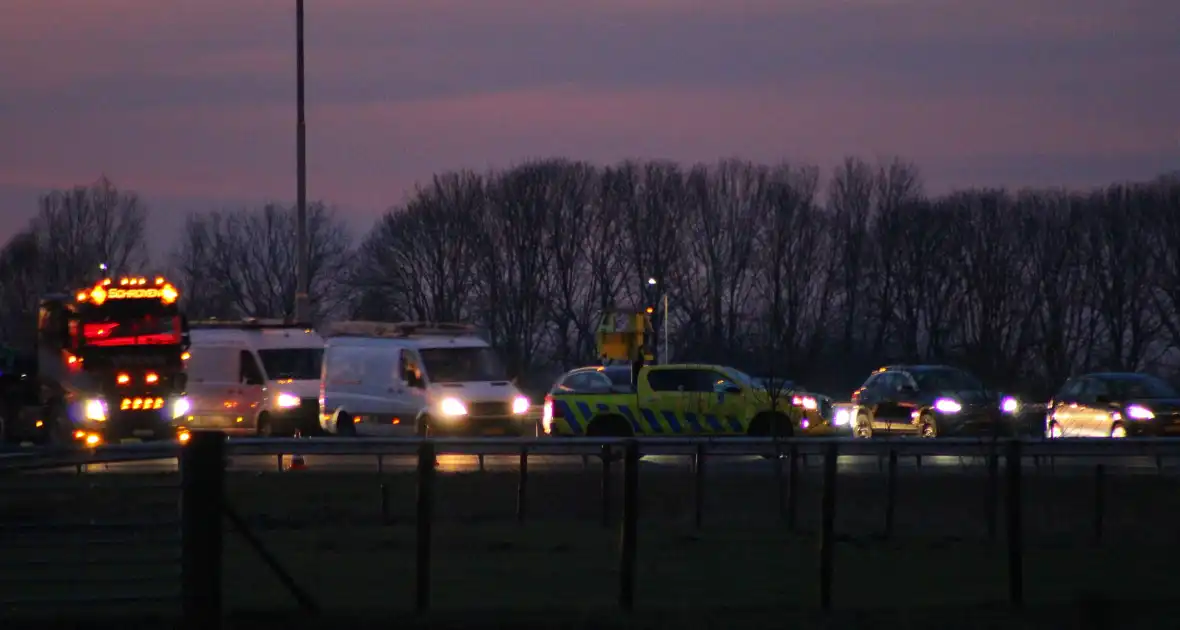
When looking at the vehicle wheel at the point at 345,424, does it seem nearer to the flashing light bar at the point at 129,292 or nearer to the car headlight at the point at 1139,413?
the flashing light bar at the point at 129,292

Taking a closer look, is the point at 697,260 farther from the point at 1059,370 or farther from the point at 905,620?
the point at 905,620

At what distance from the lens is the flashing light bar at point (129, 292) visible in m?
33.9

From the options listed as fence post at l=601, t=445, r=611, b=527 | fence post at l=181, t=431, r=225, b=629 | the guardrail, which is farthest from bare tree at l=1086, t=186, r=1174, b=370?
fence post at l=181, t=431, r=225, b=629

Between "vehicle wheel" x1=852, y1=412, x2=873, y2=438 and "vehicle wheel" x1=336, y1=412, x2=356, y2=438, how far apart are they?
10.5 m

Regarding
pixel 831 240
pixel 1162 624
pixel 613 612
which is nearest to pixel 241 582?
pixel 613 612

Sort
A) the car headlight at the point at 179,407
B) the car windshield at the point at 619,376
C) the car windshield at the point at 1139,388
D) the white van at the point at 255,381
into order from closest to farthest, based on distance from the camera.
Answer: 1. the car windshield at the point at 1139,388
2. the car windshield at the point at 619,376
3. the car headlight at the point at 179,407
4. the white van at the point at 255,381

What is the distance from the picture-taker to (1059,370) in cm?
2961

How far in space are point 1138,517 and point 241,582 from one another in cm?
1042

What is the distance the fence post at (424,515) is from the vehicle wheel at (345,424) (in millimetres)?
22982

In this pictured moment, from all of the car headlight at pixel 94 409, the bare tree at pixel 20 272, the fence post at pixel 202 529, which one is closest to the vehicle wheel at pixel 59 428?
the car headlight at pixel 94 409

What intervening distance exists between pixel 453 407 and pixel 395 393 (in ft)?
5.56

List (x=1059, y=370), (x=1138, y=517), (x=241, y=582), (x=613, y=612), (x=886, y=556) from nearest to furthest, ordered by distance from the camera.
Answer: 1. (x=613, y=612)
2. (x=241, y=582)
3. (x=886, y=556)
4. (x=1138, y=517)
5. (x=1059, y=370)

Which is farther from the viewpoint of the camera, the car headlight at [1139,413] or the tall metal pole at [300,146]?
the tall metal pole at [300,146]

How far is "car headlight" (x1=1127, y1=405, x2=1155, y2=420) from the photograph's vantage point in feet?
98.9
